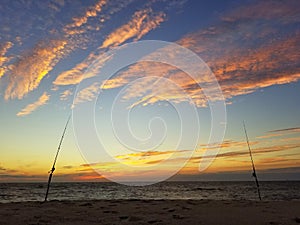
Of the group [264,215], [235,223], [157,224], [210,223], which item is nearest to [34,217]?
[157,224]

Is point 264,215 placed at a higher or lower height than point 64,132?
lower

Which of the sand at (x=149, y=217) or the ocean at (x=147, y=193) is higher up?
the ocean at (x=147, y=193)

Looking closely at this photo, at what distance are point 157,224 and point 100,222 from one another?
81.1 inches

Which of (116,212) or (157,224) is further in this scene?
(116,212)

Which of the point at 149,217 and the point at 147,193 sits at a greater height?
the point at 147,193

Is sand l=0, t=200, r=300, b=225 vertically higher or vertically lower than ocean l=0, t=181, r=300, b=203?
lower

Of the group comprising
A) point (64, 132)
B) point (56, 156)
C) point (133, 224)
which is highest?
point (64, 132)

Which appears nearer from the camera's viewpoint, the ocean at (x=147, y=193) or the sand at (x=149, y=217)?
the sand at (x=149, y=217)

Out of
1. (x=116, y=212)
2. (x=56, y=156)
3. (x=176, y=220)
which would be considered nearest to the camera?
(x=176, y=220)

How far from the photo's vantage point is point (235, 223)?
9.66m

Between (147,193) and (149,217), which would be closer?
(149,217)

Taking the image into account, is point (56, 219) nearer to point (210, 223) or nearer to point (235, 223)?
point (210, 223)

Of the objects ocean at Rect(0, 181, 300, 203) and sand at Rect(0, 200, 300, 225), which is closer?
sand at Rect(0, 200, 300, 225)

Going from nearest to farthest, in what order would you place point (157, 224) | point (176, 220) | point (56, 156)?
point (157, 224) → point (176, 220) → point (56, 156)
